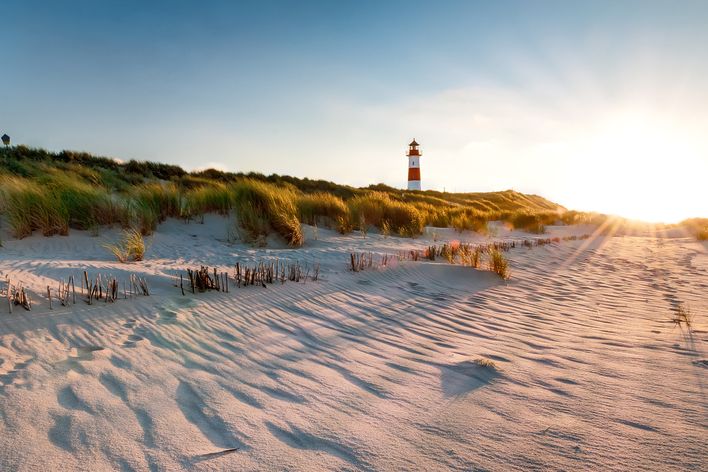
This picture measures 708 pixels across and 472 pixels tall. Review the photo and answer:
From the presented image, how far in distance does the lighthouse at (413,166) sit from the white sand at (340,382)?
141 feet

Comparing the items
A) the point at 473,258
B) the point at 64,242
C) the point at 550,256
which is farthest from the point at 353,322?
the point at 550,256

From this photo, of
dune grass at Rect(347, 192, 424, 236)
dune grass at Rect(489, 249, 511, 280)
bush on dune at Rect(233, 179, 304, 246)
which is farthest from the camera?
dune grass at Rect(347, 192, 424, 236)

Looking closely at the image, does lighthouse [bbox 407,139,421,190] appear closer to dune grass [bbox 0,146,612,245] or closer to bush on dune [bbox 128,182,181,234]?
dune grass [bbox 0,146,612,245]

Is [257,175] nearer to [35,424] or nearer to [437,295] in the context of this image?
[437,295]

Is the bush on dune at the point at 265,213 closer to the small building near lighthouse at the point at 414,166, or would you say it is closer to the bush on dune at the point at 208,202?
the bush on dune at the point at 208,202

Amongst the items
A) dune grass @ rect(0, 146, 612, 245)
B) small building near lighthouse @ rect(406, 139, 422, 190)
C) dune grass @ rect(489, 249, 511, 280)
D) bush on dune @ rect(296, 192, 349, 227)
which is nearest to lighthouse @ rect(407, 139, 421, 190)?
small building near lighthouse @ rect(406, 139, 422, 190)

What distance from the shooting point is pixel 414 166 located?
47.9 m

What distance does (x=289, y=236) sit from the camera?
8625 millimetres

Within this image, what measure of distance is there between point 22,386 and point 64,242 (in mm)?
5739

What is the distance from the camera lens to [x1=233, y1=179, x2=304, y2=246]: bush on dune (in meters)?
8.54

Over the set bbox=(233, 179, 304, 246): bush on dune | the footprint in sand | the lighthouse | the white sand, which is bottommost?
the white sand

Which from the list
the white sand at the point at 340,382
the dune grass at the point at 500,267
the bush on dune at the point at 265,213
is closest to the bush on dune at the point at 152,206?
the bush on dune at the point at 265,213

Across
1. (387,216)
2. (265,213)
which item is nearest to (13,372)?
(265,213)

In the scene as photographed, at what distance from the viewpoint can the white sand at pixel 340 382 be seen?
177 centimetres
